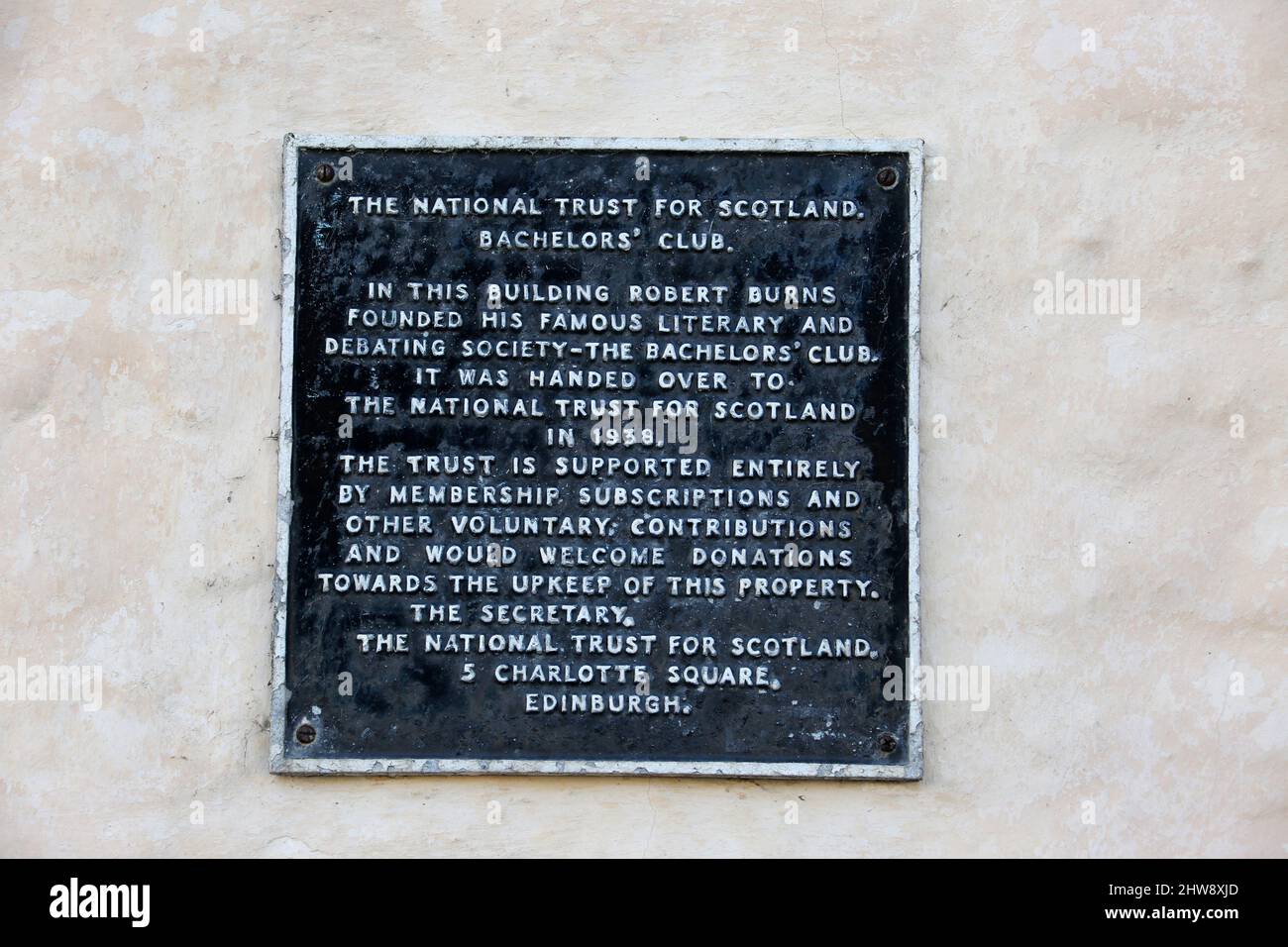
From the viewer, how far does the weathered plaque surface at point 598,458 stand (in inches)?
166

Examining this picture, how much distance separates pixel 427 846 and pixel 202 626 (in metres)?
0.96

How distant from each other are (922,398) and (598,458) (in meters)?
1.02

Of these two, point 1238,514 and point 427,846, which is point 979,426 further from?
point 427,846

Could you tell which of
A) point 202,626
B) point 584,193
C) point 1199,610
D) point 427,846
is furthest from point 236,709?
point 1199,610

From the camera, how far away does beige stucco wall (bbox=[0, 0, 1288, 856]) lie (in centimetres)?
422

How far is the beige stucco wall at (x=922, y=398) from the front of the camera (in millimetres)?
4223

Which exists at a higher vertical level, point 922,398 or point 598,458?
point 922,398

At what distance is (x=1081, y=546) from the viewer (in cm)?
428

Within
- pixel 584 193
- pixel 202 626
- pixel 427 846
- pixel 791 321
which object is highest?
pixel 584 193

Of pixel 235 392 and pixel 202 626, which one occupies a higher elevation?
pixel 235 392

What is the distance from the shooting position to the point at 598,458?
4.27 m

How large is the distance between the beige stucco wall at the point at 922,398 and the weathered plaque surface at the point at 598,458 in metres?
0.12

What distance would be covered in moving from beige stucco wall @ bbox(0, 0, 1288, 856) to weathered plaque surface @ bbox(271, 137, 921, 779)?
121mm

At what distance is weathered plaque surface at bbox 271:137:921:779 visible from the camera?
13.8 feet
